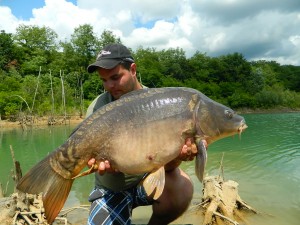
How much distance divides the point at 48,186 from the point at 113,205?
0.86 m

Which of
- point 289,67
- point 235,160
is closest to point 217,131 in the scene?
point 235,160

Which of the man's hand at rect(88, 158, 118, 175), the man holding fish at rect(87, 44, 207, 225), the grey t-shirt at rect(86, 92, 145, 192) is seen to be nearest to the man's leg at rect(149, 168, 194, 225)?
the man holding fish at rect(87, 44, 207, 225)

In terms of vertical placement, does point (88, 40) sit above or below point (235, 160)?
above

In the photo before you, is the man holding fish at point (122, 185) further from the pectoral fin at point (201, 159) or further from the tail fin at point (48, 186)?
the tail fin at point (48, 186)

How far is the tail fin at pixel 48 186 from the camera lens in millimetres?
2453

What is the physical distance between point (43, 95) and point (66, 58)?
13.1 meters

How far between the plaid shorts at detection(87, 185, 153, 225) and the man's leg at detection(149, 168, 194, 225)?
180 millimetres

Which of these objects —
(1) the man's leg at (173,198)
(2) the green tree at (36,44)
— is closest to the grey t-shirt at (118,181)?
(1) the man's leg at (173,198)

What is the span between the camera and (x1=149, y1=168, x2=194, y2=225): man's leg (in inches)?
131

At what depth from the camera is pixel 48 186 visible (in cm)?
251

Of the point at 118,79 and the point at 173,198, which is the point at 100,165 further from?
the point at 173,198

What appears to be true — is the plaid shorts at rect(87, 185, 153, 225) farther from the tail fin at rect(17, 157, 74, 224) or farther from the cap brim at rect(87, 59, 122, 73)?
the cap brim at rect(87, 59, 122, 73)

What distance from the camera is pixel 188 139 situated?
2537mm

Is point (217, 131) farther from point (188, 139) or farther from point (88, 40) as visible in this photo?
point (88, 40)
